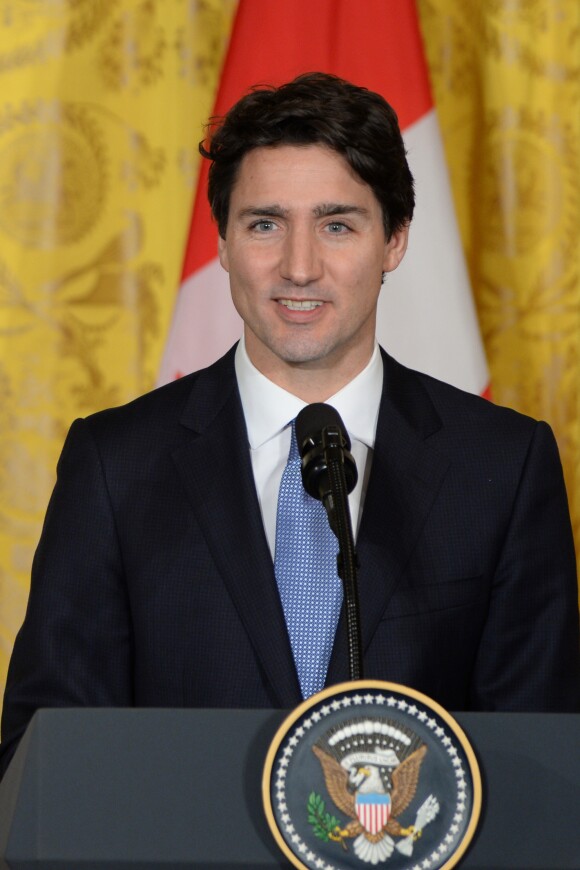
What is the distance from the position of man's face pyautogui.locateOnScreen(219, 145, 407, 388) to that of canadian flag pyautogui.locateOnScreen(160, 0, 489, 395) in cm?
72

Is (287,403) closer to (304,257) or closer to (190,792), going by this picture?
(304,257)

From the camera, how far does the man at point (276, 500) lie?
1.47 meters

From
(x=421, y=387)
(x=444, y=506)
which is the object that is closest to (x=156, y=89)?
(x=421, y=387)

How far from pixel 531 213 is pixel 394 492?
1.17 m

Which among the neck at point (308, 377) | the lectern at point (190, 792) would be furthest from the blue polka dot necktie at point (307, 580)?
the lectern at point (190, 792)

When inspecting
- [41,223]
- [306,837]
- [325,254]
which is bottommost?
[306,837]

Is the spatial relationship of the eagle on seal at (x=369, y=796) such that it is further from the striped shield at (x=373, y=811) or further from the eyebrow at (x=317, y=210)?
the eyebrow at (x=317, y=210)

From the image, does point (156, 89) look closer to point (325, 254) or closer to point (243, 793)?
point (325, 254)

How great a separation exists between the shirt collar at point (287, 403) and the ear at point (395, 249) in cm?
12

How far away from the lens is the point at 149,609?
4.91 ft

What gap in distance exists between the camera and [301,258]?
59.9 inches

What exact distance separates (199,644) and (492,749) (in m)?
0.60

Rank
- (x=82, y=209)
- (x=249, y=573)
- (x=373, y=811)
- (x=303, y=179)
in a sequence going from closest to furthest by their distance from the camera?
(x=373, y=811) → (x=249, y=573) → (x=303, y=179) → (x=82, y=209)

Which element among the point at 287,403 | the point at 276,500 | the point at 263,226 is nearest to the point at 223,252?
the point at 263,226
